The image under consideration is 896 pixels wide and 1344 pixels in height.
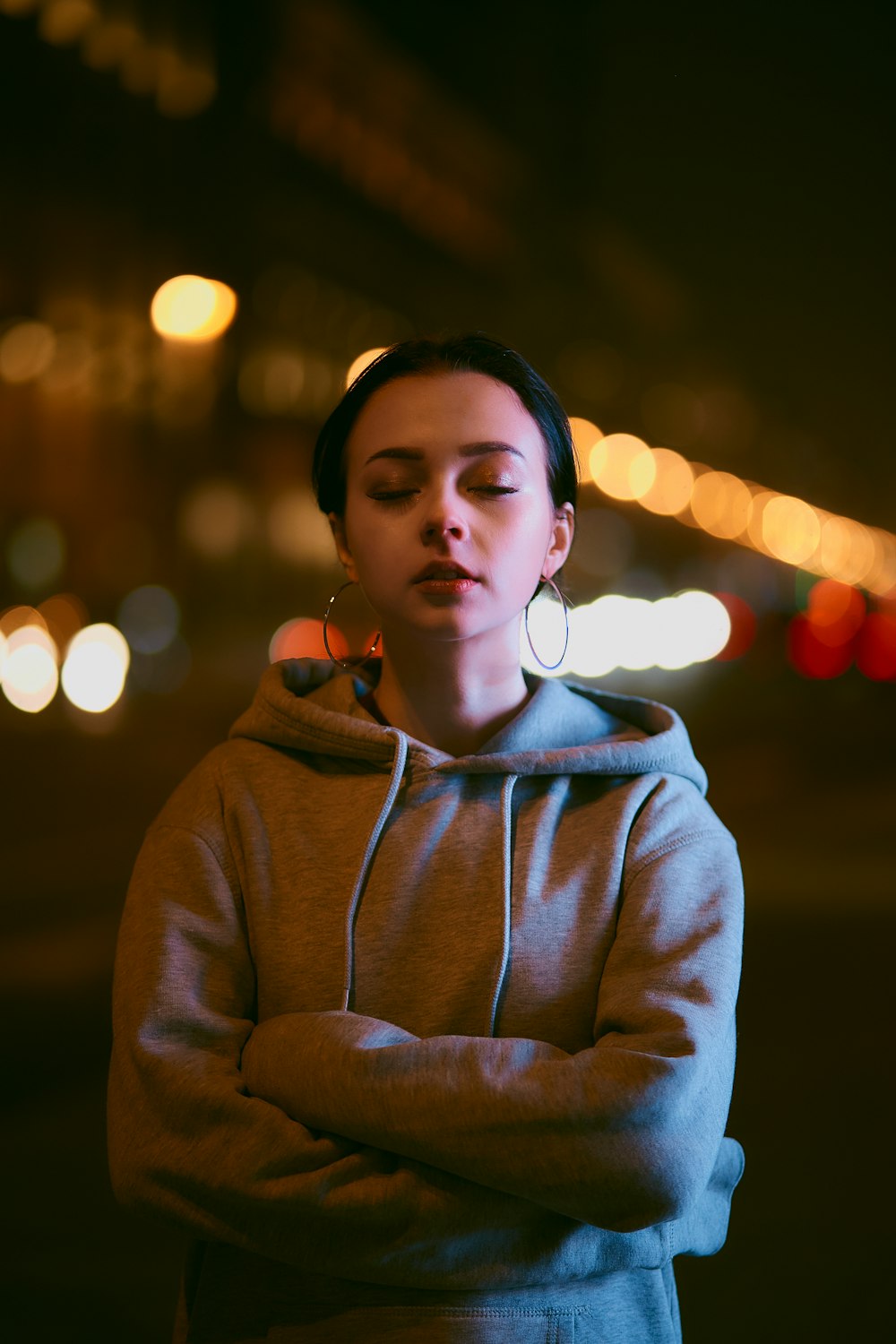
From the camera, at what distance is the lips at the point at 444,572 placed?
1.67 m

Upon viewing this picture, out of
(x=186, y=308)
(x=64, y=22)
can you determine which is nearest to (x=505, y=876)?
(x=186, y=308)

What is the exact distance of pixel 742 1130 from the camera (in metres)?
3.94

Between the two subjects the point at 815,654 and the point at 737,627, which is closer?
the point at 815,654

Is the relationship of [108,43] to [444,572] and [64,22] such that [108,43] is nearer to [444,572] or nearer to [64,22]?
[64,22]

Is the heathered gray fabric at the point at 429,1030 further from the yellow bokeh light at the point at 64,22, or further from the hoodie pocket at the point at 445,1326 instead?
the yellow bokeh light at the point at 64,22

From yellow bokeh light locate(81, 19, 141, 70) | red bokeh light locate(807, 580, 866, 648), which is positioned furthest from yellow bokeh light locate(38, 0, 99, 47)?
red bokeh light locate(807, 580, 866, 648)

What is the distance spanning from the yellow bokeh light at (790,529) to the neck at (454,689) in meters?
39.2

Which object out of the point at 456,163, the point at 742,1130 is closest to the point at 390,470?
the point at 742,1130

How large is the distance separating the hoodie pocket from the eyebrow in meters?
1.08

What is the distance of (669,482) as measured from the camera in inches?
1120

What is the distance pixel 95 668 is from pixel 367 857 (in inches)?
710

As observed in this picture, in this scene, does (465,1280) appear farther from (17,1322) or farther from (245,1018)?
(17,1322)

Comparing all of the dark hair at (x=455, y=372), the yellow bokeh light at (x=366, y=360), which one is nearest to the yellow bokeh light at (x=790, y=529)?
the yellow bokeh light at (x=366, y=360)

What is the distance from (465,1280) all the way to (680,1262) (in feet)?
7.38
